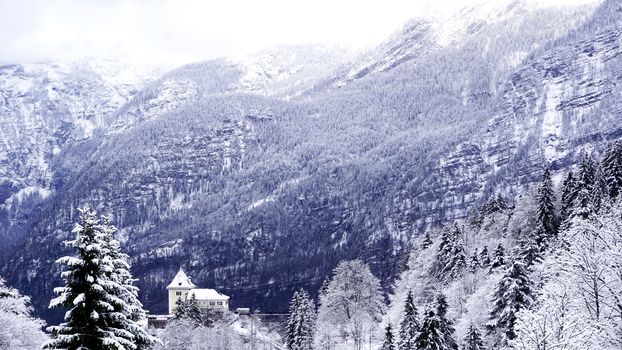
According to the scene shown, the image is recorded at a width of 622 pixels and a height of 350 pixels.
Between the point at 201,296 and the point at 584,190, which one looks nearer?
the point at 584,190

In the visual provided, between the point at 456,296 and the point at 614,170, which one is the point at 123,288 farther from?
the point at 456,296

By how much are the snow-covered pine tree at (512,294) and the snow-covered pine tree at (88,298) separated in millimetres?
32804

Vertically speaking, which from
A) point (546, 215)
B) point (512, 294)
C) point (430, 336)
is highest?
point (546, 215)

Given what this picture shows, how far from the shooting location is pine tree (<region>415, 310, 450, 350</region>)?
57469 mm

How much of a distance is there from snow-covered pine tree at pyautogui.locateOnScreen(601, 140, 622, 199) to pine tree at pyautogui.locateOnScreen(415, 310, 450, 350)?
26268 millimetres

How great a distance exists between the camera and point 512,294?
5538 cm

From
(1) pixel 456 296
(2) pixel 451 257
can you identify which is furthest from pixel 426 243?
(1) pixel 456 296

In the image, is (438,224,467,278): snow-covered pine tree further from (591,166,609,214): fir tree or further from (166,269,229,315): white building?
(166,269,229,315): white building

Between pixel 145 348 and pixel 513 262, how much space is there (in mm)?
32464

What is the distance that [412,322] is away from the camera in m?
64.1

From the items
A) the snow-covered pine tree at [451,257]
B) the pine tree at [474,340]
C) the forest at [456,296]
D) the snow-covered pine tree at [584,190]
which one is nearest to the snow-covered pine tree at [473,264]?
the forest at [456,296]

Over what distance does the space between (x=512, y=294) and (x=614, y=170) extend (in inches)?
1110

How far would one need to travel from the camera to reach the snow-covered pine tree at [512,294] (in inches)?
2148

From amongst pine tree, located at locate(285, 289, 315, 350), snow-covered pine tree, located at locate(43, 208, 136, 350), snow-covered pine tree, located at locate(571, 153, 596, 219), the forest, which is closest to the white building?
the forest
